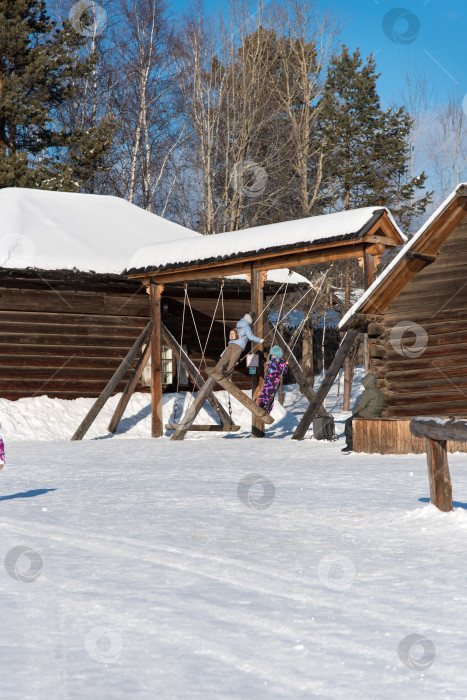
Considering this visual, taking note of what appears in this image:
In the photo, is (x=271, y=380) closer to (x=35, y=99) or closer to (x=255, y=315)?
(x=255, y=315)

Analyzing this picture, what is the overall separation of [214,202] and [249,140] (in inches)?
162

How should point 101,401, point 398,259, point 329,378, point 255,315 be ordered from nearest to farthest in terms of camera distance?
1. point 398,259
2. point 329,378
3. point 255,315
4. point 101,401

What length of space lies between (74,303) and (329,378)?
680cm

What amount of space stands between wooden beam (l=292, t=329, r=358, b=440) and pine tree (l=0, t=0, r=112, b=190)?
1529 cm

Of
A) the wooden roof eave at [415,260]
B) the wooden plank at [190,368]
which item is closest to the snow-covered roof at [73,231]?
the wooden plank at [190,368]

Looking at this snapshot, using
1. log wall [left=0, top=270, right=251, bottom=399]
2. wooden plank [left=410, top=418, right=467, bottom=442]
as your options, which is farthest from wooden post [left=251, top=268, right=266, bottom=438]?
wooden plank [left=410, top=418, right=467, bottom=442]

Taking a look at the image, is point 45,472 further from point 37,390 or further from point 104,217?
point 104,217

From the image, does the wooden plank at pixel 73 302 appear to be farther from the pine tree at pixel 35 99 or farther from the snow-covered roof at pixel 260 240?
the pine tree at pixel 35 99

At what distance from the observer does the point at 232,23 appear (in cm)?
3122

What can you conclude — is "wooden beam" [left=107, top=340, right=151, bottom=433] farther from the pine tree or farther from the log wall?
the pine tree

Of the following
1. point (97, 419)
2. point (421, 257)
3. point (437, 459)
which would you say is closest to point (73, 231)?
point (97, 419)

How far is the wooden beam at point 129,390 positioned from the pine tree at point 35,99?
40.2ft

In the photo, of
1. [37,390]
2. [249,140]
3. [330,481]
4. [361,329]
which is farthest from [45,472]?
[249,140]

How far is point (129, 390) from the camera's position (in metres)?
16.7
